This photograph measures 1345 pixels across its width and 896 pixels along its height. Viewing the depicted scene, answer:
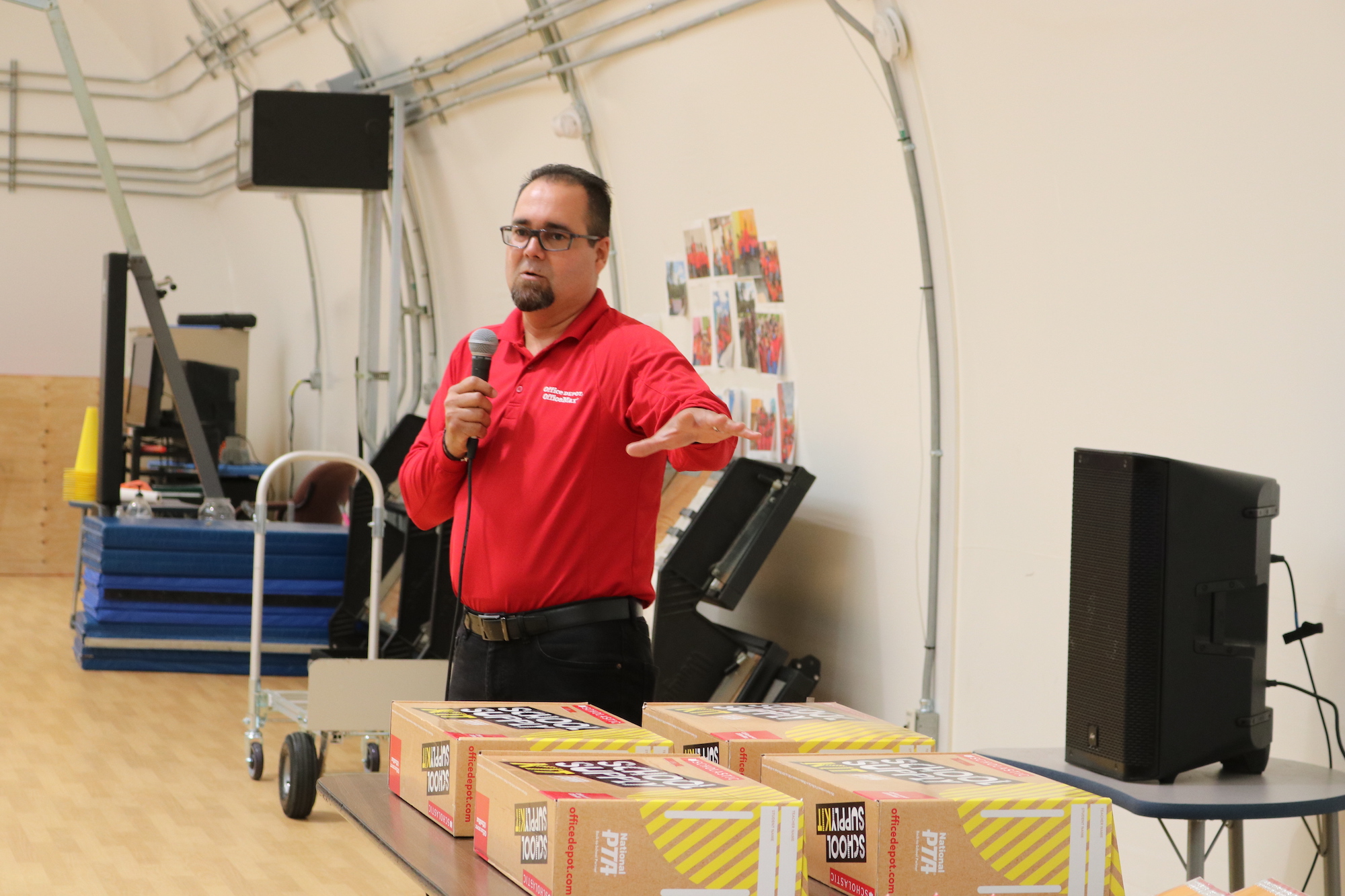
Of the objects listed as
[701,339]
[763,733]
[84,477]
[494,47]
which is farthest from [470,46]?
[763,733]

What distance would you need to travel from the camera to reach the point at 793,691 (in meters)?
3.77

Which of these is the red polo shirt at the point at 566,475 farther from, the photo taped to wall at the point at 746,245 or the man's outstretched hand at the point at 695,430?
the photo taped to wall at the point at 746,245

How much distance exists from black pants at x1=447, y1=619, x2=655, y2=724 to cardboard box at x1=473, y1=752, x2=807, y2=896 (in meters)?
0.89

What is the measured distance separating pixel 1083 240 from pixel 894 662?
4.26ft

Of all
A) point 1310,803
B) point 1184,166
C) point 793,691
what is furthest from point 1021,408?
point 1310,803

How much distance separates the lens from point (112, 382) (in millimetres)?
6668

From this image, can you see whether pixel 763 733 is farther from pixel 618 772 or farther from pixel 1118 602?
pixel 1118 602

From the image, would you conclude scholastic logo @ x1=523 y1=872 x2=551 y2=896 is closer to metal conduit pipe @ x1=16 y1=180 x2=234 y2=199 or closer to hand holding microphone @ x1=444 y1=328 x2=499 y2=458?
hand holding microphone @ x1=444 y1=328 x2=499 y2=458

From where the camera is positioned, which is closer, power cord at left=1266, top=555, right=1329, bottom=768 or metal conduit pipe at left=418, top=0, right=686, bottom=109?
power cord at left=1266, top=555, right=1329, bottom=768

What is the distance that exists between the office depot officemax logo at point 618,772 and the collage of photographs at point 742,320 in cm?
279

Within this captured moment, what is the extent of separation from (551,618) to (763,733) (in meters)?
0.70

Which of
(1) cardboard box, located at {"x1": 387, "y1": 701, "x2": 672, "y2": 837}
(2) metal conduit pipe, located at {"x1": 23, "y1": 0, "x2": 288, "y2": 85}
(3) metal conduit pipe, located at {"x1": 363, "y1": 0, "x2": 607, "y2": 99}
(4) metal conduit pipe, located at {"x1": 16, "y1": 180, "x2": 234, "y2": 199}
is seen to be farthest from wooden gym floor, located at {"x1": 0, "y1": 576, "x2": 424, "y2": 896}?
(4) metal conduit pipe, located at {"x1": 16, "y1": 180, "x2": 234, "y2": 199}

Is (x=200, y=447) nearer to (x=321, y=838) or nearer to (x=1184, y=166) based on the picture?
(x=321, y=838)

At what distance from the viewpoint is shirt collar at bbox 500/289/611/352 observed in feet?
7.48
